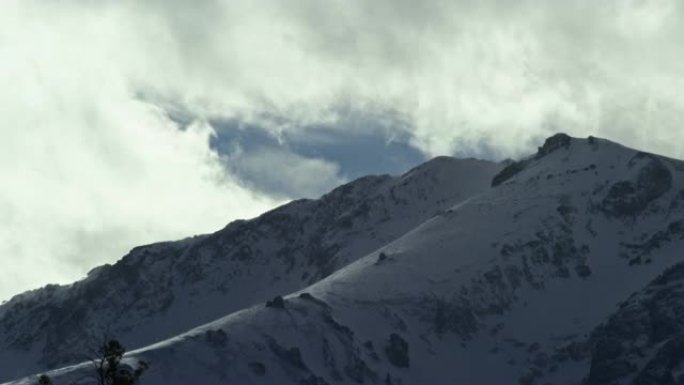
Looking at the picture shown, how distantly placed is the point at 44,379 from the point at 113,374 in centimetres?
662

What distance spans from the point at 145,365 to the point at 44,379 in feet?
19.4

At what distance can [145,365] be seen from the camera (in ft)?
244

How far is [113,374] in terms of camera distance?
229ft

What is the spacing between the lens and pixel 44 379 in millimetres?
74312

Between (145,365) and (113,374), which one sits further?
(145,365)

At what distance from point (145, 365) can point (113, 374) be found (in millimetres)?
4743
